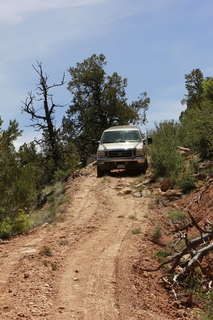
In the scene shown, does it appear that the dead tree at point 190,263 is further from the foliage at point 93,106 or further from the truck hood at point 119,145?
the foliage at point 93,106

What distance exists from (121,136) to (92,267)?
13.5 m

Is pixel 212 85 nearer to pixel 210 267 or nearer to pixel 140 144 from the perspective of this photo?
pixel 140 144

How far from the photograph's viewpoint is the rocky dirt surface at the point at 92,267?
591cm

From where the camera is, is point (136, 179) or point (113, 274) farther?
point (136, 179)

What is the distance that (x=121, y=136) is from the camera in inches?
817

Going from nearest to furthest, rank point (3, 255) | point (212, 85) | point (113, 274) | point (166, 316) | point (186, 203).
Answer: point (166, 316), point (113, 274), point (3, 255), point (186, 203), point (212, 85)

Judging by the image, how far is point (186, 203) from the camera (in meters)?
13.9

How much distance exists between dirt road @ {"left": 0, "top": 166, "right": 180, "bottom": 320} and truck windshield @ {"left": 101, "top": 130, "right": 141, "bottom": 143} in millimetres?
7879

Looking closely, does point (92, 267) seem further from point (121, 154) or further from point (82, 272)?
point (121, 154)

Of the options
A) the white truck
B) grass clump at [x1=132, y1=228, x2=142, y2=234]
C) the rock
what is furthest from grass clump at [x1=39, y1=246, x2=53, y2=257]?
the white truck

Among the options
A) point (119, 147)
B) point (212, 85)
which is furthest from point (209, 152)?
point (212, 85)

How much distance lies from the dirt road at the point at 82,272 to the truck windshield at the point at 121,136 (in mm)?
7879

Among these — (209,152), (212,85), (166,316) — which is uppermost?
(212,85)

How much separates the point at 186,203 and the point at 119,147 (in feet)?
20.7
